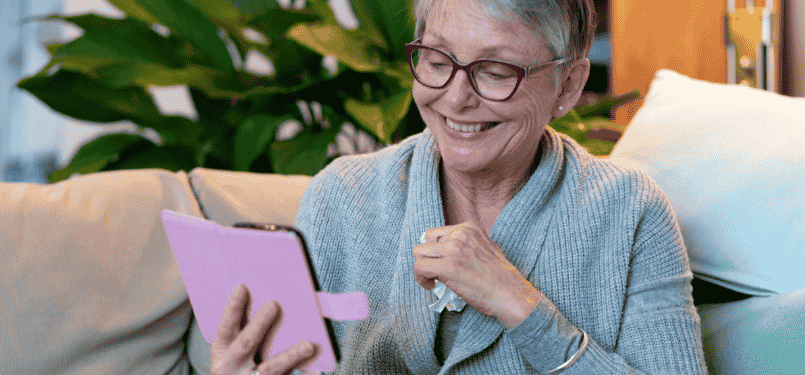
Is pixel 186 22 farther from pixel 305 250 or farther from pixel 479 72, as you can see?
pixel 305 250

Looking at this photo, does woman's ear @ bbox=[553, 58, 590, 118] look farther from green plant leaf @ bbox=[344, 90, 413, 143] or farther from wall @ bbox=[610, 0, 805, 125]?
wall @ bbox=[610, 0, 805, 125]

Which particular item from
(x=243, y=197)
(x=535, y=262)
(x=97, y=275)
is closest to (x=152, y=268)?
(x=97, y=275)

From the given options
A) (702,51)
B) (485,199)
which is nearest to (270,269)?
(485,199)

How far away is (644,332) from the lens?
2.89ft

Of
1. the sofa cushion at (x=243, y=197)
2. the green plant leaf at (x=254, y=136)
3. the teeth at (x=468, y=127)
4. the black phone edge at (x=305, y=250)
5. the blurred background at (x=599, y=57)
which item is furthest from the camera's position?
the blurred background at (x=599, y=57)

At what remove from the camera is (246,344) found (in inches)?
27.9

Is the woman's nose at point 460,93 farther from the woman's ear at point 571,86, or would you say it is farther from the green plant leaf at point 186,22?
the green plant leaf at point 186,22

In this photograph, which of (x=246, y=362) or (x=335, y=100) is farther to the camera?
(x=335, y=100)

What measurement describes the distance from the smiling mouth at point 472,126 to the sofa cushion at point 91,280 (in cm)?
54

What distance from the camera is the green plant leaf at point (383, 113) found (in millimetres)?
1352

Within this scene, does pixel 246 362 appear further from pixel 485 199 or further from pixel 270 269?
pixel 485 199

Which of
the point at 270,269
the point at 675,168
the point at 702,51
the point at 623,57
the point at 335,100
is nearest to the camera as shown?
the point at 270,269

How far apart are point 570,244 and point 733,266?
1.08 ft

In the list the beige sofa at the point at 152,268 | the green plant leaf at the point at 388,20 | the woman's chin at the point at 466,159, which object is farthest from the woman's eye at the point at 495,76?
the green plant leaf at the point at 388,20
